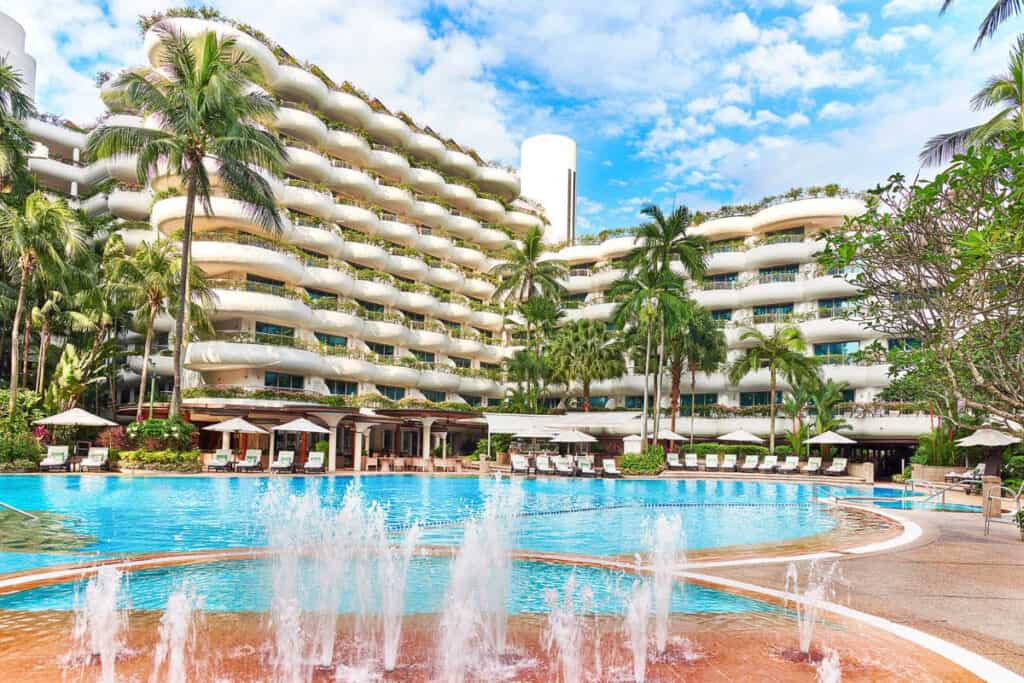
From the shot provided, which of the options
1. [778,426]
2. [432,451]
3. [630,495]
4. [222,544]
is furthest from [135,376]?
[778,426]

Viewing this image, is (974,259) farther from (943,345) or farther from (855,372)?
(855,372)

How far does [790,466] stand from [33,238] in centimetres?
3332

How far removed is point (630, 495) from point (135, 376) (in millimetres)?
28813

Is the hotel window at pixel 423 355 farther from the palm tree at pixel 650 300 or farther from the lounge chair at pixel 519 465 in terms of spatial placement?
the lounge chair at pixel 519 465

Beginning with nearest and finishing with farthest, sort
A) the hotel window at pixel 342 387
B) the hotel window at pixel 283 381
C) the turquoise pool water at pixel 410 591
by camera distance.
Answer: the turquoise pool water at pixel 410 591 → the hotel window at pixel 283 381 → the hotel window at pixel 342 387

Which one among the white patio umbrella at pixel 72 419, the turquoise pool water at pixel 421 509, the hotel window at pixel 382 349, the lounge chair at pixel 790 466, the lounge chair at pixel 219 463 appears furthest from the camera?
the hotel window at pixel 382 349

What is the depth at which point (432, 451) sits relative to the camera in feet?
165

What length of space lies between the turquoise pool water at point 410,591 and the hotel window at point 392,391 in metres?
38.1

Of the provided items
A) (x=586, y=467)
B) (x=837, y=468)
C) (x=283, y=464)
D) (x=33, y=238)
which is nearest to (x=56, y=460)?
(x=283, y=464)

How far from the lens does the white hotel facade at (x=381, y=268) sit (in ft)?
132

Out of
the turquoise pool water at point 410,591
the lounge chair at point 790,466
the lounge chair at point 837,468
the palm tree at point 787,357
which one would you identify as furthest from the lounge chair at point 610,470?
the turquoise pool water at point 410,591

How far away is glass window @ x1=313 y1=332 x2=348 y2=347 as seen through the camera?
4569cm

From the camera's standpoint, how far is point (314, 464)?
106 feet

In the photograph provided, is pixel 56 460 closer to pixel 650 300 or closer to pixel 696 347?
pixel 650 300
